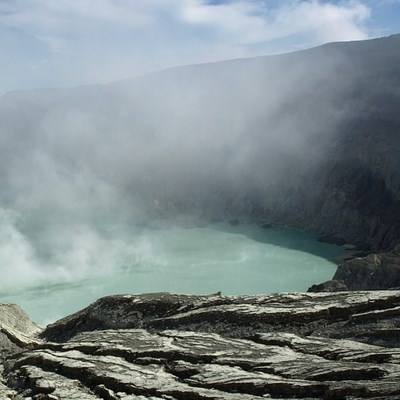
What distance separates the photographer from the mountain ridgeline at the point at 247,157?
9544 cm

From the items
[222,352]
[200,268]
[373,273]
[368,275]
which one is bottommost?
[368,275]

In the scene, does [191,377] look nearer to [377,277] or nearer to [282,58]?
[377,277]

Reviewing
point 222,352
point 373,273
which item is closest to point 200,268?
point 373,273

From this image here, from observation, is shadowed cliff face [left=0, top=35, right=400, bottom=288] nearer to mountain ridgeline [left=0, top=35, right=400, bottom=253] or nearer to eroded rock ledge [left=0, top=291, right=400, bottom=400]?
mountain ridgeline [left=0, top=35, right=400, bottom=253]

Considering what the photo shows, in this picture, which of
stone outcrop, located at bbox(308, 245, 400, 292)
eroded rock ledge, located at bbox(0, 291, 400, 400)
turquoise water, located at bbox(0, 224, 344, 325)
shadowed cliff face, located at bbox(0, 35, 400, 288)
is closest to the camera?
eroded rock ledge, located at bbox(0, 291, 400, 400)

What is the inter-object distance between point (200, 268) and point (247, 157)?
4354 cm

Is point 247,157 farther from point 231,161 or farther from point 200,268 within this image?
point 200,268

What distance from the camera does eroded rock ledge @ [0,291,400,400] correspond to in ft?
32.5

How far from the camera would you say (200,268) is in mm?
77562

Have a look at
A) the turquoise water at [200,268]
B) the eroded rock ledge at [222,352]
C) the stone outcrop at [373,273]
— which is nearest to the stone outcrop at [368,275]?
the stone outcrop at [373,273]

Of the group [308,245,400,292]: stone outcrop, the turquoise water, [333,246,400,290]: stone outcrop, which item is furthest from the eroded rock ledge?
the turquoise water

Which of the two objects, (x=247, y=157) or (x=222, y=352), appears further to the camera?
(x=247, y=157)

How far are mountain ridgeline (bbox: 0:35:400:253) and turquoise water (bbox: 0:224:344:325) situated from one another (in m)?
8.25

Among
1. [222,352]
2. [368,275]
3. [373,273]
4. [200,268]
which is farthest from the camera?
[200,268]
